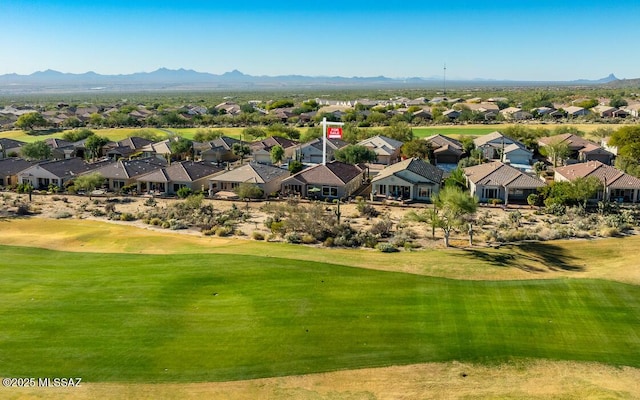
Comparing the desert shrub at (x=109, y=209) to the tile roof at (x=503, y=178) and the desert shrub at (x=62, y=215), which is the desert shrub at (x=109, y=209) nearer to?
the desert shrub at (x=62, y=215)

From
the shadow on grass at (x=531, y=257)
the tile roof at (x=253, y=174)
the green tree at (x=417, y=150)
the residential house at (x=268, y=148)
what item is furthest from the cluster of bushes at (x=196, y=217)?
the green tree at (x=417, y=150)

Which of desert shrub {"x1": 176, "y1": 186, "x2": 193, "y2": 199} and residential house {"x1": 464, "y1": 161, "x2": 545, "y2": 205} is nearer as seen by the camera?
residential house {"x1": 464, "y1": 161, "x2": 545, "y2": 205}

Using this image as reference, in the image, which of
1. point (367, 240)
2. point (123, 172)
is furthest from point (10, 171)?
point (367, 240)

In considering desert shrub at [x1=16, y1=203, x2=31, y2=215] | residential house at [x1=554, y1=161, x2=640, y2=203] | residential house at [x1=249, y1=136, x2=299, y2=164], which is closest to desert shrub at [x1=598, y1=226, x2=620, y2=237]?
residential house at [x1=554, y1=161, x2=640, y2=203]

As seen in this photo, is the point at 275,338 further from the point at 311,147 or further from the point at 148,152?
the point at 148,152

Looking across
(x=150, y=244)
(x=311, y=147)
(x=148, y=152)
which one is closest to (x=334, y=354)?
(x=150, y=244)

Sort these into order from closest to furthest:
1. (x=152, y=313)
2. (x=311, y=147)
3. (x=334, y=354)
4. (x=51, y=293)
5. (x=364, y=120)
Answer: (x=334, y=354) < (x=152, y=313) < (x=51, y=293) < (x=311, y=147) < (x=364, y=120)

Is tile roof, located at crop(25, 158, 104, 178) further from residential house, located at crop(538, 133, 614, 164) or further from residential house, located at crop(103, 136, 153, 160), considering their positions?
residential house, located at crop(538, 133, 614, 164)
